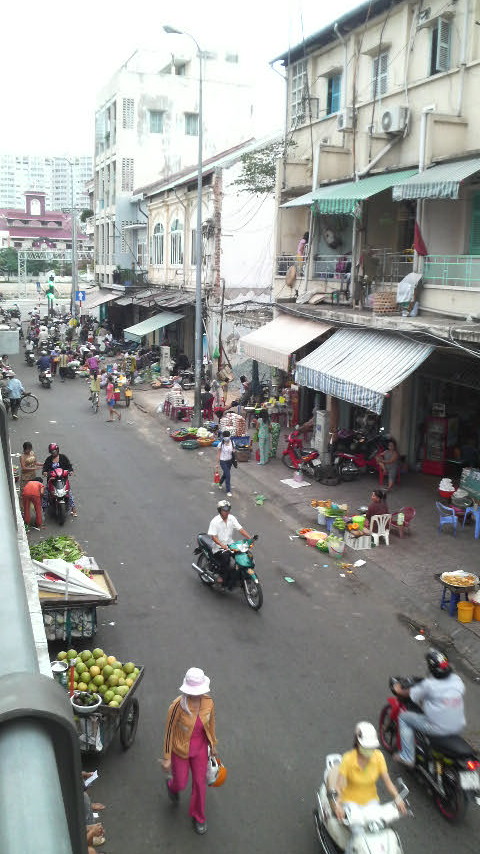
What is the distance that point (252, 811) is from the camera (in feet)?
20.0

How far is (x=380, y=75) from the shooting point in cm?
1644

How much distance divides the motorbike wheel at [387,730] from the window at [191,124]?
1761 inches

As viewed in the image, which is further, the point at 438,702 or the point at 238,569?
the point at 238,569

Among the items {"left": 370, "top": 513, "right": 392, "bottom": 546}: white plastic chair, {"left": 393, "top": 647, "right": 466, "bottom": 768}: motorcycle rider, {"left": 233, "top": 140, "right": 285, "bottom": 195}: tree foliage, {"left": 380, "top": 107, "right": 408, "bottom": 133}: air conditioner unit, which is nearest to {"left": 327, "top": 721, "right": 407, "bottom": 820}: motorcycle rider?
{"left": 393, "top": 647, "right": 466, "bottom": 768}: motorcycle rider

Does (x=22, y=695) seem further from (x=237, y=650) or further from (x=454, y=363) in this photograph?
(x=454, y=363)

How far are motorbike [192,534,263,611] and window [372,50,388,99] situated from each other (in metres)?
11.3

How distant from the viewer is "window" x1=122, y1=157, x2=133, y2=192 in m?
44.3

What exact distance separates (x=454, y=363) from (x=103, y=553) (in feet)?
27.0

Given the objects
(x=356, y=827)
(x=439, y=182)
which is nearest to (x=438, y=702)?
(x=356, y=827)

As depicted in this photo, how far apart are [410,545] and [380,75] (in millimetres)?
10831

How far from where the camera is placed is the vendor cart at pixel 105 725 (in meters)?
6.46

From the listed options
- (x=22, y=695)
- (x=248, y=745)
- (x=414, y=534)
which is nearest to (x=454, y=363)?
(x=414, y=534)

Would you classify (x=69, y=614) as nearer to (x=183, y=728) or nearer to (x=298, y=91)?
(x=183, y=728)

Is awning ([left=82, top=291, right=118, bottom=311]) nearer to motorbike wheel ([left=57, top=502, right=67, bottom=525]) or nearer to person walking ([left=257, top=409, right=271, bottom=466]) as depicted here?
person walking ([left=257, top=409, right=271, bottom=466])
